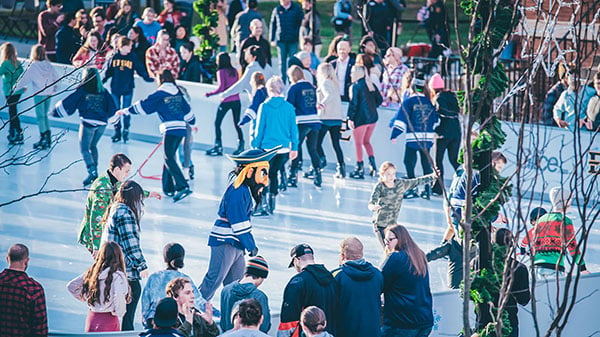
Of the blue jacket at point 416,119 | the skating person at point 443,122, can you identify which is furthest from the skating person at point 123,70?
the skating person at point 443,122

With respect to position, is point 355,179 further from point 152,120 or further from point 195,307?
point 195,307

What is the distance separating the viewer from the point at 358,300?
775cm

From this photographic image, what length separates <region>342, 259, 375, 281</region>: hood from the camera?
777cm

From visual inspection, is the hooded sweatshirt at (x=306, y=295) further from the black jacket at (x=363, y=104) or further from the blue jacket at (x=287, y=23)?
the blue jacket at (x=287, y=23)

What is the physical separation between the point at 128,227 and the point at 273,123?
458 centimetres

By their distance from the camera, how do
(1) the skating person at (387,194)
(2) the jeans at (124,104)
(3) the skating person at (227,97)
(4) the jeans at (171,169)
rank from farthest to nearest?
1. (2) the jeans at (124,104)
2. (3) the skating person at (227,97)
3. (4) the jeans at (171,169)
4. (1) the skating person at (387,194)

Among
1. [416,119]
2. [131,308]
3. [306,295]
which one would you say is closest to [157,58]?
[416,119]

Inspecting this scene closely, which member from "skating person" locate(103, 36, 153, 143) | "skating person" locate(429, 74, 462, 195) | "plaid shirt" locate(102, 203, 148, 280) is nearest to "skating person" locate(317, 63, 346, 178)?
"skating person" locate(429, 74, 462, 195)

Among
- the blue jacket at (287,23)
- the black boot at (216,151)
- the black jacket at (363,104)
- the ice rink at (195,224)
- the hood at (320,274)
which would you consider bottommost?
the ice rink at (195,224)

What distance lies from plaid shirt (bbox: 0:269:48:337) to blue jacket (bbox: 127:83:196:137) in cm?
604

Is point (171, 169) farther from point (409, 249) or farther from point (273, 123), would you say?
point (409, 249)

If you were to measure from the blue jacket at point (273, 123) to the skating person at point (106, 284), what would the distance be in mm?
5258

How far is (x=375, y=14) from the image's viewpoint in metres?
20.7

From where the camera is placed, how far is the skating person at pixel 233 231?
9.24 meters
